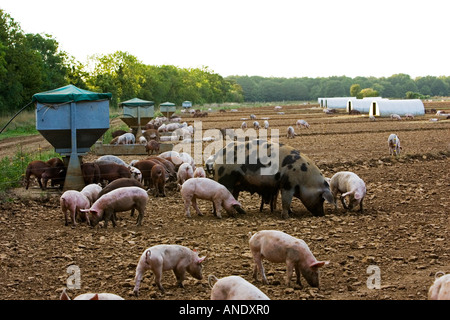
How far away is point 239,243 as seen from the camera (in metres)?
9.09

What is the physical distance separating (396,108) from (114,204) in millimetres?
48068

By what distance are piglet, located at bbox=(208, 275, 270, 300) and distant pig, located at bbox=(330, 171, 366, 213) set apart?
20.6 ft

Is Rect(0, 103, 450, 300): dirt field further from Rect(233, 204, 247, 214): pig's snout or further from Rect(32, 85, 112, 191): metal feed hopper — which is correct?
Rect(32, 85, 112, 191): metal feed hopper

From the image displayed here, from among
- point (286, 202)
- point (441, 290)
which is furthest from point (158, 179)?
point (441, 290)

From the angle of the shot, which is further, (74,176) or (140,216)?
(74,176)

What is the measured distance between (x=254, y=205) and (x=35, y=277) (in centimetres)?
605

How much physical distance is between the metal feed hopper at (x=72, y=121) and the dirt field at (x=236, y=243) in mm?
1083

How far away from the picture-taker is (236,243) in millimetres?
9102

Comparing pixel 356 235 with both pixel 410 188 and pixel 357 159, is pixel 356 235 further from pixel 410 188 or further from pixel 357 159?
pixel 357 159

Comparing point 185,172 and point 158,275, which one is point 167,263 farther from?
point 185,172

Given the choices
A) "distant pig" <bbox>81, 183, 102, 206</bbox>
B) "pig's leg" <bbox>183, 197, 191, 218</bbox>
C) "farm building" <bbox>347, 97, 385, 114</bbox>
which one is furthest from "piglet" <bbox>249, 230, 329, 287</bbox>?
"farm building" <bbox>347, 97, 385, 114</bbox>

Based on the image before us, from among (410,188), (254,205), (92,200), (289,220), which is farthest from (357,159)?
(92,200)

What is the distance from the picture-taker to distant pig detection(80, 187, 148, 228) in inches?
405

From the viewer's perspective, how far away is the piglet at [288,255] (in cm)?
689
